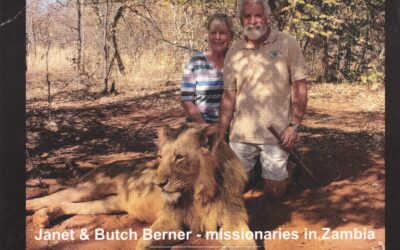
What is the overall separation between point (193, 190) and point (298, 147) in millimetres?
3201

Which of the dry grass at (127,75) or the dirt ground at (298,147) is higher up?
the dry grass at (127,75)

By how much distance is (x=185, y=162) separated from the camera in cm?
332

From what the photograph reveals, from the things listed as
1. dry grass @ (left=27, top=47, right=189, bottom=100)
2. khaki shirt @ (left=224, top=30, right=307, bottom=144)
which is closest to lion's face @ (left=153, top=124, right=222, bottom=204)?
khaki shirt @ (left=224, top=30, right=307, bottom=144)

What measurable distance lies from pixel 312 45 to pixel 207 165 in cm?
1305

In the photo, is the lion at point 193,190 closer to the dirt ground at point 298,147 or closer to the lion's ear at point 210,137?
the lion's ear at point 210,137

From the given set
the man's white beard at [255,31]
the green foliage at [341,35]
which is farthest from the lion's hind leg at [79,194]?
the green foliage at [341,35]

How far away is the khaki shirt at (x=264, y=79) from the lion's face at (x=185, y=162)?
89 cm

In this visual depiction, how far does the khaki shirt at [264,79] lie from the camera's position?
13.4 ft

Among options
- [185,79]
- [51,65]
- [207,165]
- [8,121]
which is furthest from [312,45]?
[8,121]

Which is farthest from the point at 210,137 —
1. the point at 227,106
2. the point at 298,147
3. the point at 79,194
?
the point at 298,147

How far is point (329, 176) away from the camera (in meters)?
4.94

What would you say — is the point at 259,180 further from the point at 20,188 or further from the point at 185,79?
the point at 20,188

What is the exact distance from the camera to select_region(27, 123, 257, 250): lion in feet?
10.9

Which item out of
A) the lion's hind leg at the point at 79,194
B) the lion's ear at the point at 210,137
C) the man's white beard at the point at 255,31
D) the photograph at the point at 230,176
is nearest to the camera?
the lion's ear at the point at 210,137
